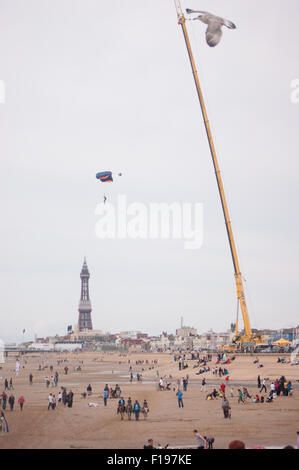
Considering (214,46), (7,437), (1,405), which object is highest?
A: (214,46)

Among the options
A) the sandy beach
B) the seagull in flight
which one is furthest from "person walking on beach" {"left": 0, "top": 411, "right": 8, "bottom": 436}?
the seagull in flight

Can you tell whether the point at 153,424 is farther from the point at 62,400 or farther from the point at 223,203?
the point at 223,203

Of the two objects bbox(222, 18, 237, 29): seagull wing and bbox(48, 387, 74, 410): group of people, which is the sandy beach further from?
bbox(222, 18, 237, 29): seagull wing

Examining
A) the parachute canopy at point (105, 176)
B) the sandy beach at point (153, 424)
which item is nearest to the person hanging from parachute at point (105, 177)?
the parachute canopy at point (105, 176)

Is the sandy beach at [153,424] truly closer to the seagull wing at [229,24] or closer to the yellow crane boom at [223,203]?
the yellow crane boom at [223,203]

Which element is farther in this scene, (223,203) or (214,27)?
(223,203)

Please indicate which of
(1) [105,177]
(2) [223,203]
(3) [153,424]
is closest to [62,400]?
(3) [153,424]
